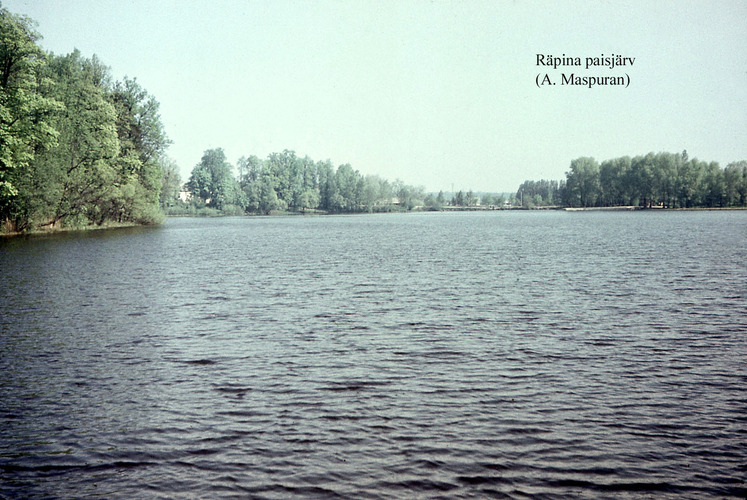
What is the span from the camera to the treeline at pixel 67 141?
55.6 metres

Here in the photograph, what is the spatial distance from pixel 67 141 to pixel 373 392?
69.7m

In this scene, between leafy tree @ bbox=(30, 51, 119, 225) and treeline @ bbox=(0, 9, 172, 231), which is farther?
leafy tree @ bbox=(30, 51, 119, 225)

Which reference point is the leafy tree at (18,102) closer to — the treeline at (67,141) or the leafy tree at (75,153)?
the treeline at (67,141)

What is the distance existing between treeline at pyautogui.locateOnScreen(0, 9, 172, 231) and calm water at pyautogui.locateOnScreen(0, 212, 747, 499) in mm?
33700

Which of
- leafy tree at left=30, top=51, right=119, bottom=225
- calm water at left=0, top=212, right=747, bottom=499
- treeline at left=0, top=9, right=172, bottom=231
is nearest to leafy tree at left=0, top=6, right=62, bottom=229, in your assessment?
treeline at left=0, top=9, right=172, bottom=231

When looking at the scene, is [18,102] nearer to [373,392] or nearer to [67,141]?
[67,141]

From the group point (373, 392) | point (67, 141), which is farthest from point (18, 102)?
point (373, 392)

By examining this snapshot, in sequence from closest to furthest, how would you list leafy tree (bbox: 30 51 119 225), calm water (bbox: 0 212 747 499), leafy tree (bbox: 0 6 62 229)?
calm water (bbox: 0 212 747 499) → leafy tree (bbox: 0 6 62 229) → leafy tree (bbox: 30 51 119 225)

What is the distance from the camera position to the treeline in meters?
55.6

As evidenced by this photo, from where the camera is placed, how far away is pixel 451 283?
31312mm

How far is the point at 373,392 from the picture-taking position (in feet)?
42.5

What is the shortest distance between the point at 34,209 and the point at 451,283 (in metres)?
55.8

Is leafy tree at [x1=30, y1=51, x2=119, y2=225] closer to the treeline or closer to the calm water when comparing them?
the treeline

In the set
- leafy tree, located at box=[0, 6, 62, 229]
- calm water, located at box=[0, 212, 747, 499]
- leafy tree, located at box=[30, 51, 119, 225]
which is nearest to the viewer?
calm water, located at box=[0, 212, 747, 499]
